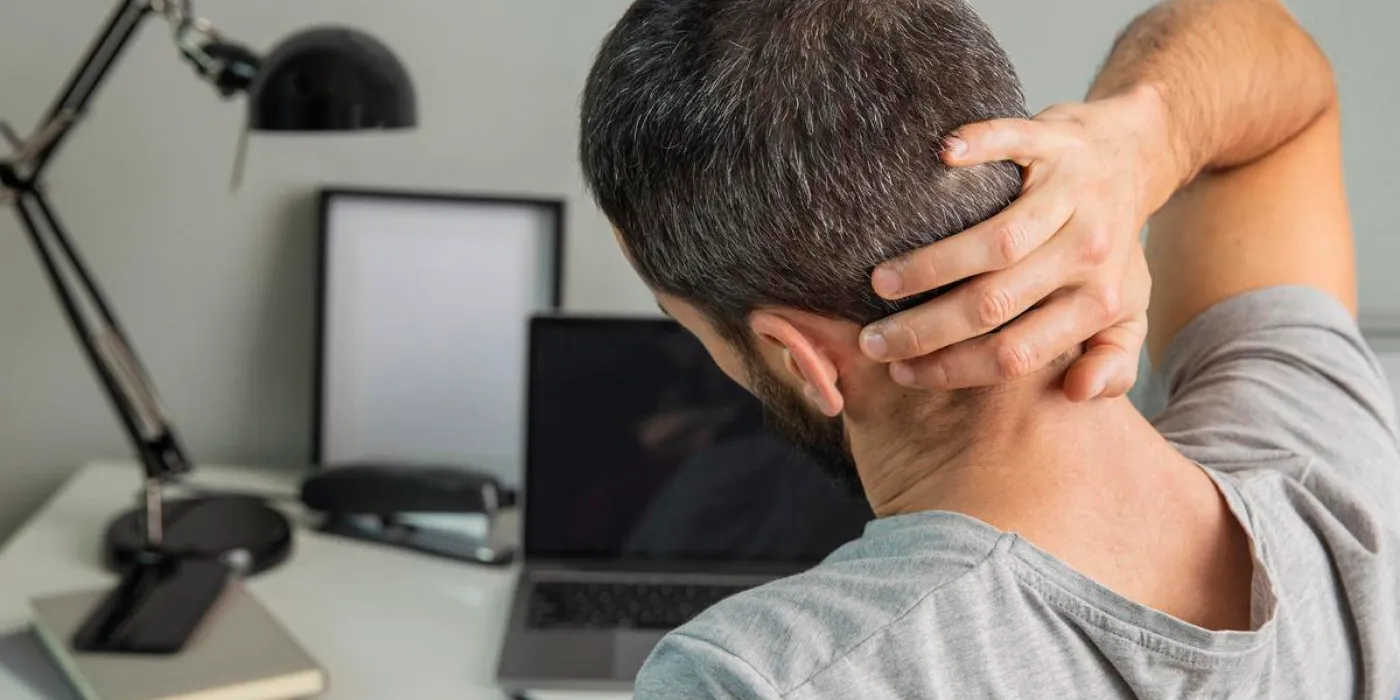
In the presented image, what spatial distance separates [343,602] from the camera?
4.03 feet

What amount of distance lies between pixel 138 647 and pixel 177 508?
0.33m

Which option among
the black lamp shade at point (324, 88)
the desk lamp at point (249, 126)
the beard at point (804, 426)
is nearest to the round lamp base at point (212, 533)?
the desk lamp at point (249, 126)

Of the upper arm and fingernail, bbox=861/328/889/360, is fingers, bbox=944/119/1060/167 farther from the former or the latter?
the upper arm

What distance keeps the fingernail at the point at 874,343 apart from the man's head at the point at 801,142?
2cm

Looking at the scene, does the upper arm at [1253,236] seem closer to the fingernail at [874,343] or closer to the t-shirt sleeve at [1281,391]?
the t-shirt sleeve at [1281,391]

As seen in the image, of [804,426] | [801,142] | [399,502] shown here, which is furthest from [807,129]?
[399,502]

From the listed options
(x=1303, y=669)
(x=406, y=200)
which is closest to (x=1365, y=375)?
(x=1303, y=669)

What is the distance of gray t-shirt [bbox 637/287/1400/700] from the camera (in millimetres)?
551

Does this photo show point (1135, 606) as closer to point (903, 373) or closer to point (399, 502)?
point (903, 373)

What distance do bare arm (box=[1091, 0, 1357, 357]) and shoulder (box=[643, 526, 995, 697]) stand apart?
386 mm

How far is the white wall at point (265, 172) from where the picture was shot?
1.42m

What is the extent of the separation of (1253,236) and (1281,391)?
0.14 meters

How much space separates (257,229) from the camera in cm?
147

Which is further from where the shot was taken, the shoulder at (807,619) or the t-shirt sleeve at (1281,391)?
the t-shirt sleeve at (1281,391)
